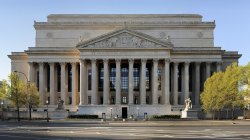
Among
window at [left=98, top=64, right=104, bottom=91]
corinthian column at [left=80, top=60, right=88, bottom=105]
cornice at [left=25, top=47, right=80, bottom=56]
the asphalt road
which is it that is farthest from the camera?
window at [left=98, top=64, right=104, bottom=91]

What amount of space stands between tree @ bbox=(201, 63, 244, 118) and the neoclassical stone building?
14.9m

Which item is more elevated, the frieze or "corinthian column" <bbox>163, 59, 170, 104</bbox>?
the frieze

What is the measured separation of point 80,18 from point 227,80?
54.0 meters

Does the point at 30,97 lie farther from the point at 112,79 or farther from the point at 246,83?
the point at 246,83

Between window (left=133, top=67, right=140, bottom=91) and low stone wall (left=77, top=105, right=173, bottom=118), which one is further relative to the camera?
window (left=133, top=67, right=140, bottom=91)

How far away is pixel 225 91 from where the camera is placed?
339 ft

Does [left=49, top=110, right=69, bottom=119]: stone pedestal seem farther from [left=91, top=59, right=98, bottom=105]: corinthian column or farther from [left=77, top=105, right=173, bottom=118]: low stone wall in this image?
[left=91, top=59, right=98, bottom=105]: corinthian column

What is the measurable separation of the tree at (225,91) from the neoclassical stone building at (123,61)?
14929 mm

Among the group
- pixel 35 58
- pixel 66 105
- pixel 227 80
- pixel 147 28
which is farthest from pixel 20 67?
pixel 227 80

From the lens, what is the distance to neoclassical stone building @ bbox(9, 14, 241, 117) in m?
121

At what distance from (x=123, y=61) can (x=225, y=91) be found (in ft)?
110

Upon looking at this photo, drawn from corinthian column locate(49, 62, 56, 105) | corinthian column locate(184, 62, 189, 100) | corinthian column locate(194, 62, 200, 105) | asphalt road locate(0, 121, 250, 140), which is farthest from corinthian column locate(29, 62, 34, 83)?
asphalt road locate(0, 121, 250, 140)

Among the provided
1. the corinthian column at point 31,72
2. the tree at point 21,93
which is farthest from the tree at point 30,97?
the corinthian column at point 31,72

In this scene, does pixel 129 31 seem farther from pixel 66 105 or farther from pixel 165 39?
pixel 66 105
